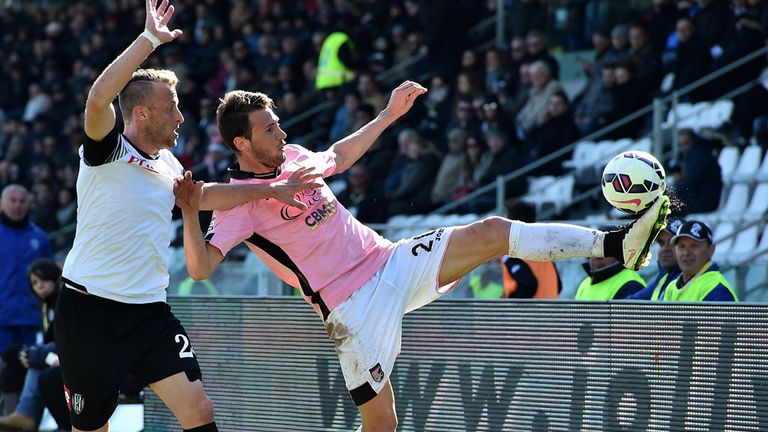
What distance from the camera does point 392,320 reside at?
6105 millimetres

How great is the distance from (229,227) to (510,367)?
75.6 inches

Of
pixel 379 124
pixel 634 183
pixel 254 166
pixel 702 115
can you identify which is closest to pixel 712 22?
pixel 702 115

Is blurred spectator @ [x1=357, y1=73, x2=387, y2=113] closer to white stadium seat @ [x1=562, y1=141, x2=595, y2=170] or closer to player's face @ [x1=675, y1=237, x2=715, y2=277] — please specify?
white stadium seat @ [x1=562, y1=141, x2=595, y2=170]

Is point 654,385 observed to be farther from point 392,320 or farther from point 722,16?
point 722,16

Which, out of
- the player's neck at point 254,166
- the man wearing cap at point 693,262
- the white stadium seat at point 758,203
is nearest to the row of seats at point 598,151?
the white stadium seat at point 758,203

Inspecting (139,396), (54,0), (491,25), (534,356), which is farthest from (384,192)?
(54,0)

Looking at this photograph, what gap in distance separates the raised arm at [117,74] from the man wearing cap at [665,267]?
11.9 feet

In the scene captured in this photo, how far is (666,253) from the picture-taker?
807 cm

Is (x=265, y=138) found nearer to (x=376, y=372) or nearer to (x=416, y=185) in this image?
(x=376, y=372)

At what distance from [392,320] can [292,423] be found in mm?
1937

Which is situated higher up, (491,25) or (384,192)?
(491,25)

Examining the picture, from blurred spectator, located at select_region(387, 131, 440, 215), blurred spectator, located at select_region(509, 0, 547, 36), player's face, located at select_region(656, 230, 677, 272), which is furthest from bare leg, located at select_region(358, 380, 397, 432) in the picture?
blurred spectator, located at select_region(509, 0, 547, 36)

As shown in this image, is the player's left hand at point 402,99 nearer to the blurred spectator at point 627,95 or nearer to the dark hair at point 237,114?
the dark hair at point 237,114

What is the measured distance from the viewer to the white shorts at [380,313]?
19.9ft
